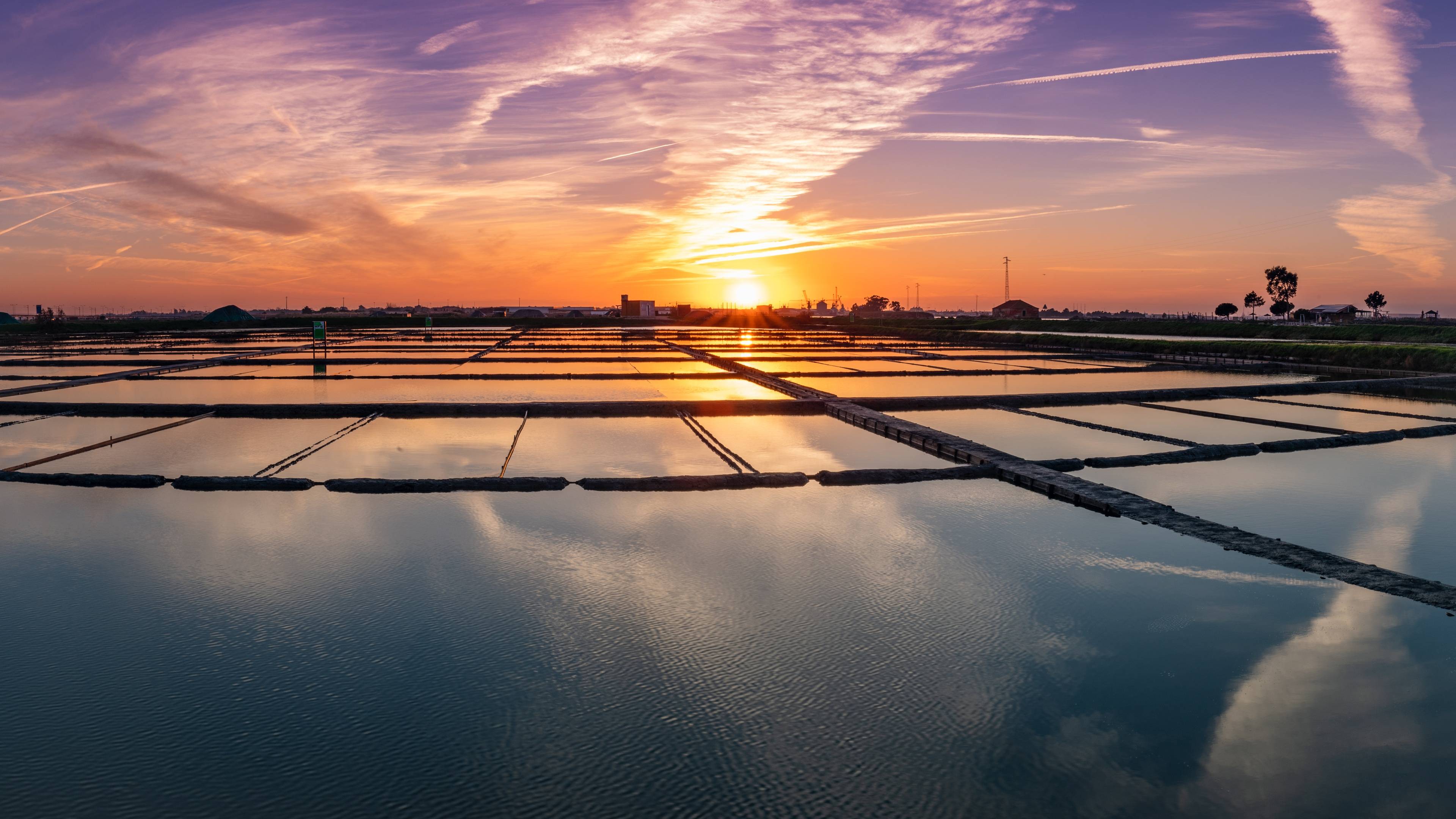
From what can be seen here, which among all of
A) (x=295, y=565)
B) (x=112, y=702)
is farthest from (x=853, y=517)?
(x=112, y=702)

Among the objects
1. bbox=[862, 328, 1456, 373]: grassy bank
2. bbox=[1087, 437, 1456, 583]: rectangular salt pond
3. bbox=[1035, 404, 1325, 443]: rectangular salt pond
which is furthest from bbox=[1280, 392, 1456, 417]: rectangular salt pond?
bbox=[862, 328, 1456, 373]: grassy bank

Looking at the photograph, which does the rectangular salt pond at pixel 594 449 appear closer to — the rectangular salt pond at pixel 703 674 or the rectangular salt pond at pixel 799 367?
the rectangular salt pond at pixel 703 674

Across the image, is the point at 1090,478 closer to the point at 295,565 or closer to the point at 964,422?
the point at 964,422

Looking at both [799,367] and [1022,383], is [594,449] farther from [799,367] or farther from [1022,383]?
[799,367]

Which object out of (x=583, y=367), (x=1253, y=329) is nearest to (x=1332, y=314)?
(x=1253, y=329)

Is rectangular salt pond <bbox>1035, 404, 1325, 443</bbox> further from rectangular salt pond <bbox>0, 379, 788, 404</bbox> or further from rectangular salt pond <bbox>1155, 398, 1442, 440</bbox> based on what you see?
rectangular salt pond <bbox>0, 379, 788, 404</bbox>

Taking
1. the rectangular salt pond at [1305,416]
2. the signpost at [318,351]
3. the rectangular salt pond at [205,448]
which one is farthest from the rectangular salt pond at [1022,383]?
the signpost at [318,351]
